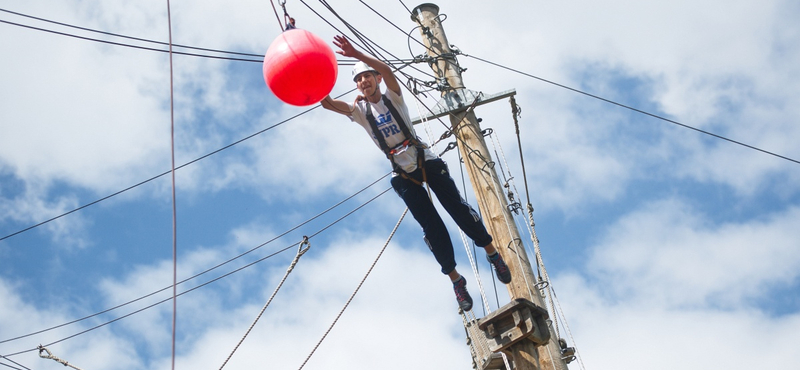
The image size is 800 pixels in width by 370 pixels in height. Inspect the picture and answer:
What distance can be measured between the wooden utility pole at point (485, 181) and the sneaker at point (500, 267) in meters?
0.45

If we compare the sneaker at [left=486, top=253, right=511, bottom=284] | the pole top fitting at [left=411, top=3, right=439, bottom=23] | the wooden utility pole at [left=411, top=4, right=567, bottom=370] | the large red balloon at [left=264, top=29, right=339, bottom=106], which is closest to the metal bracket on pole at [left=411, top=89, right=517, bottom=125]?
the wooden utility pole at [left=411, top=4, right=567, bottom=370]

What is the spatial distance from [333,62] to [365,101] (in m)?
0.98

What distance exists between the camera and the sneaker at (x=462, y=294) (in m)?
5.24

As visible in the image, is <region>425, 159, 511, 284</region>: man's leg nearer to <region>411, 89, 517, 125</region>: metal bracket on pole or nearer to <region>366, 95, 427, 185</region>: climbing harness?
<region>366, 95, 427, 185</region>: climbing harness

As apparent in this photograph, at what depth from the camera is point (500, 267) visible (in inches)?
217

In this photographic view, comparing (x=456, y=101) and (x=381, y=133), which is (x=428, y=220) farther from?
(x=456, y=101)

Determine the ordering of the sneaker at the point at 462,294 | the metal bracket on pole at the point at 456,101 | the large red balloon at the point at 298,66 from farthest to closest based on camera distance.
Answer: the metal bracket on pole at the point at 456,101
the sneaker at the point at 462,294
the large red balloon at the point at 298,66

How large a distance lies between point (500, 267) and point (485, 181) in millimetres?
1327

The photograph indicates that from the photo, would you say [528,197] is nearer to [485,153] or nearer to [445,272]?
[485,153]

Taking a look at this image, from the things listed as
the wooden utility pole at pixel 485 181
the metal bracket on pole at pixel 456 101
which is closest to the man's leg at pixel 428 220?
the wooden utility pole at pixel 485 181

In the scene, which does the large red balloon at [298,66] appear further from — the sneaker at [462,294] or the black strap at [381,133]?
the sneaker at [462,294]

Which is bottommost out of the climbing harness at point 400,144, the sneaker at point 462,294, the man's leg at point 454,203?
the sneaker at point 462,294

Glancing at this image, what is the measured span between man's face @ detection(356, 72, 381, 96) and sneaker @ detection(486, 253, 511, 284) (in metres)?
1.54

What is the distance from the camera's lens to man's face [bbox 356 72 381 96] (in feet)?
15.9
